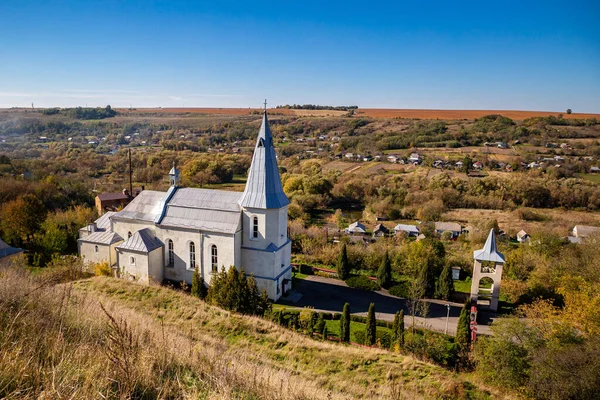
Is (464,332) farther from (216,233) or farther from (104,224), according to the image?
(104,224)

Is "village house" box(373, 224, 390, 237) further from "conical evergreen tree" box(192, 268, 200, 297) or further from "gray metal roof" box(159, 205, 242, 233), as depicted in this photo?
"conical evergreen tree" box(192, 268, 200, 297)

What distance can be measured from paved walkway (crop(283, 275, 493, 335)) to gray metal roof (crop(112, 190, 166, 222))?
11.2 m

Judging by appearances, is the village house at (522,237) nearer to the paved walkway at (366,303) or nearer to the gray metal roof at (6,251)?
the paved walkway at (366,303)

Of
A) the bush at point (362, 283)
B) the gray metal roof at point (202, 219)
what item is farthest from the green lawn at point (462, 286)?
the gray metal roof at point (202, 219)

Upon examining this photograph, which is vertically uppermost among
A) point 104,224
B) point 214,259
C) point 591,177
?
point 591,177

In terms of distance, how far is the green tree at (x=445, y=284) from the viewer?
26.4 m

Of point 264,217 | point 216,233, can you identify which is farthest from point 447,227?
point 216,233

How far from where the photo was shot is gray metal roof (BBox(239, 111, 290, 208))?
956 inches

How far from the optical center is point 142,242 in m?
25.4

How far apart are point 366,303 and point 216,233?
1071 centimetres

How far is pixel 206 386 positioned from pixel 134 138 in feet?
326

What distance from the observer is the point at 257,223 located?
25.0 metres

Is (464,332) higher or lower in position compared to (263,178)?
lower

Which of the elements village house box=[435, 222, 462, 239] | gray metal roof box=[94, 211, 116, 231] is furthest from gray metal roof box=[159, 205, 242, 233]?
village house box=[435, 222, 462, 239]
